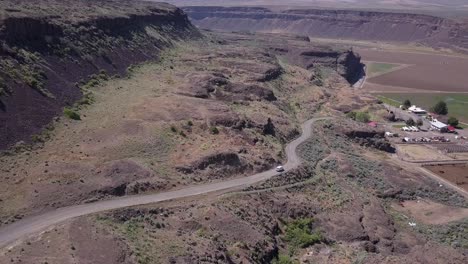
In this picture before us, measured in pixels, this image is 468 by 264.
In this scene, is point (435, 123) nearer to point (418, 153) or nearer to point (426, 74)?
point (418, 153)

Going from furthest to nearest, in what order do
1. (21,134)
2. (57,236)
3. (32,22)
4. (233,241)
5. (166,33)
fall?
(166,33) < (32,22) < (21,134) < (233,241) < (57,236)

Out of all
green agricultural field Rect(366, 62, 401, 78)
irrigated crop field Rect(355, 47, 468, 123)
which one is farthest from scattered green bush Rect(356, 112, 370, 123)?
green agricultural field Rect(366, 62, 401, 78)

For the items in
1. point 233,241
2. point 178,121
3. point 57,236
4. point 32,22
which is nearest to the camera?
point 57,236

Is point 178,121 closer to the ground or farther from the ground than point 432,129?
farther from the ground

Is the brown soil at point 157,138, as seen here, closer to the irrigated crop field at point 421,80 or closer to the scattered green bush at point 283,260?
the scattered green bush at point 283,260

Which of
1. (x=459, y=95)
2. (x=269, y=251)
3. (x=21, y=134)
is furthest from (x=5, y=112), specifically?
(x=459, y=95)

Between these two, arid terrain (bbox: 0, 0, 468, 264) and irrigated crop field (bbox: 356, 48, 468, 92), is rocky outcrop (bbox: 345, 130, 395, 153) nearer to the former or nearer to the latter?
arid terrain (bbox: 0, 0, 468, 264)

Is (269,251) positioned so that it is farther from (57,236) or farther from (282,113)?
(282,113)
